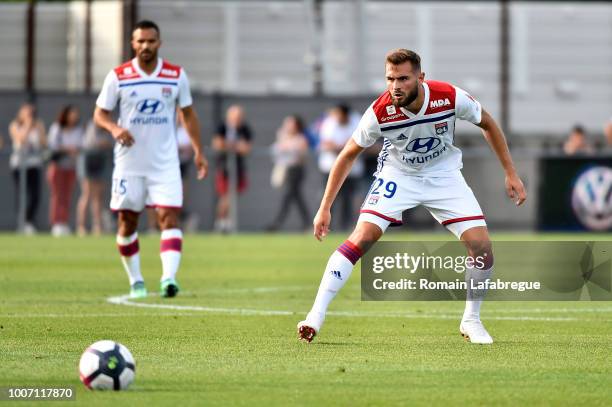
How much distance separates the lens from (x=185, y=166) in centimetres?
2622

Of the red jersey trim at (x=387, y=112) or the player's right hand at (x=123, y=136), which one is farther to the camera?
the player's right hand at (x=123, y=136)

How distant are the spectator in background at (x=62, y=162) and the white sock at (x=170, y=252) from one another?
13.1 meters

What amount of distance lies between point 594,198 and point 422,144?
16951mm

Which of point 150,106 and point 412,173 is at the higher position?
point 150,106

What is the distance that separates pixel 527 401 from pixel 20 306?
6046 mm

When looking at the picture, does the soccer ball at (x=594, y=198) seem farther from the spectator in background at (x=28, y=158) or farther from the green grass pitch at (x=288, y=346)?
the green grass pitch at (x=288, y=346)

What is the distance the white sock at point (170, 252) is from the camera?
512 inches

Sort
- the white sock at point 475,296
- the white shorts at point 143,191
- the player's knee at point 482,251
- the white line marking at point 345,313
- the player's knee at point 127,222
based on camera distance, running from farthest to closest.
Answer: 1. the player's knee at point 127,222
2. the white shorts at point 143,191
3. the white line marking at point 345,313
4. the white sock at point 475,296
5. the player's knee at point 482,251

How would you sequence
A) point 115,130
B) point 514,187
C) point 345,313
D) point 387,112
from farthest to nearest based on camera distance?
1. point 115,130
2. point 345,313
3. point 514,187
4. point 387,112

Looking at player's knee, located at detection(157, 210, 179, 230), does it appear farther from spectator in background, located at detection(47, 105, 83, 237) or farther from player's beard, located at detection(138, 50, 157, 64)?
spectator in background, located at detection(47, 105, 83, 237)

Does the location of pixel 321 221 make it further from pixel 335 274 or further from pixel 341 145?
pixel 341 145

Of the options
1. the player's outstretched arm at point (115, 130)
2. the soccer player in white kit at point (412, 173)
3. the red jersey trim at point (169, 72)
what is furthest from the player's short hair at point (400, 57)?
the red jersey trim at point (169, 72)

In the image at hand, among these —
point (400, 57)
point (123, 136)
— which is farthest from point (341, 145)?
point (400, 57)

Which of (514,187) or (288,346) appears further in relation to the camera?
(514,187)
